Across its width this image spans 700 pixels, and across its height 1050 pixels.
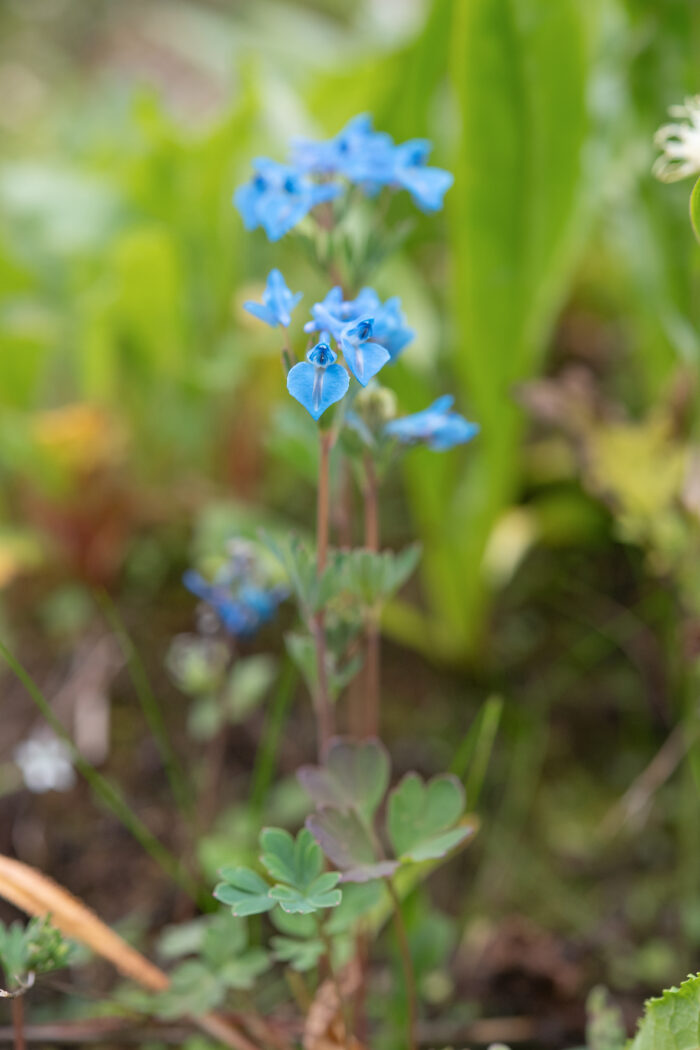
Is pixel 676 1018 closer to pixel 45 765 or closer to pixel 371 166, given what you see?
pixel 371 166

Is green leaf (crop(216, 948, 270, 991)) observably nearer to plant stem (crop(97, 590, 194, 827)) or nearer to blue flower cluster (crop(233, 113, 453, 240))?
plant stem (crop(97, 590, 194, 827))

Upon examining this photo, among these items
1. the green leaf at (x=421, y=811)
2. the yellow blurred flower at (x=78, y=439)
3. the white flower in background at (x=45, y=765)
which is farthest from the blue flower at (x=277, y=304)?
the yellow blurred flower at (x=78, y=439)

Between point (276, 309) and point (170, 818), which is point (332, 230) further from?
point (170, 818)

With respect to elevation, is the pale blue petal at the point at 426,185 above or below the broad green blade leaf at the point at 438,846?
above

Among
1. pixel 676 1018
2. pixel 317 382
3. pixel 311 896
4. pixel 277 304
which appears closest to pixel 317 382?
pixel 317 382

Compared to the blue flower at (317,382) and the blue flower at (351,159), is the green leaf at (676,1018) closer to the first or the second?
the blue flower at (317,382)

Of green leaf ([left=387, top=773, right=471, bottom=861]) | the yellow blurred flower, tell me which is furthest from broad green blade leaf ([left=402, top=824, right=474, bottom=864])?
the yellow blurred flower

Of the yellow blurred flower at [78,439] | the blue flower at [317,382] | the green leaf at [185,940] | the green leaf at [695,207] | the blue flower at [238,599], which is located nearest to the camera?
the blue flower at [317,382]
